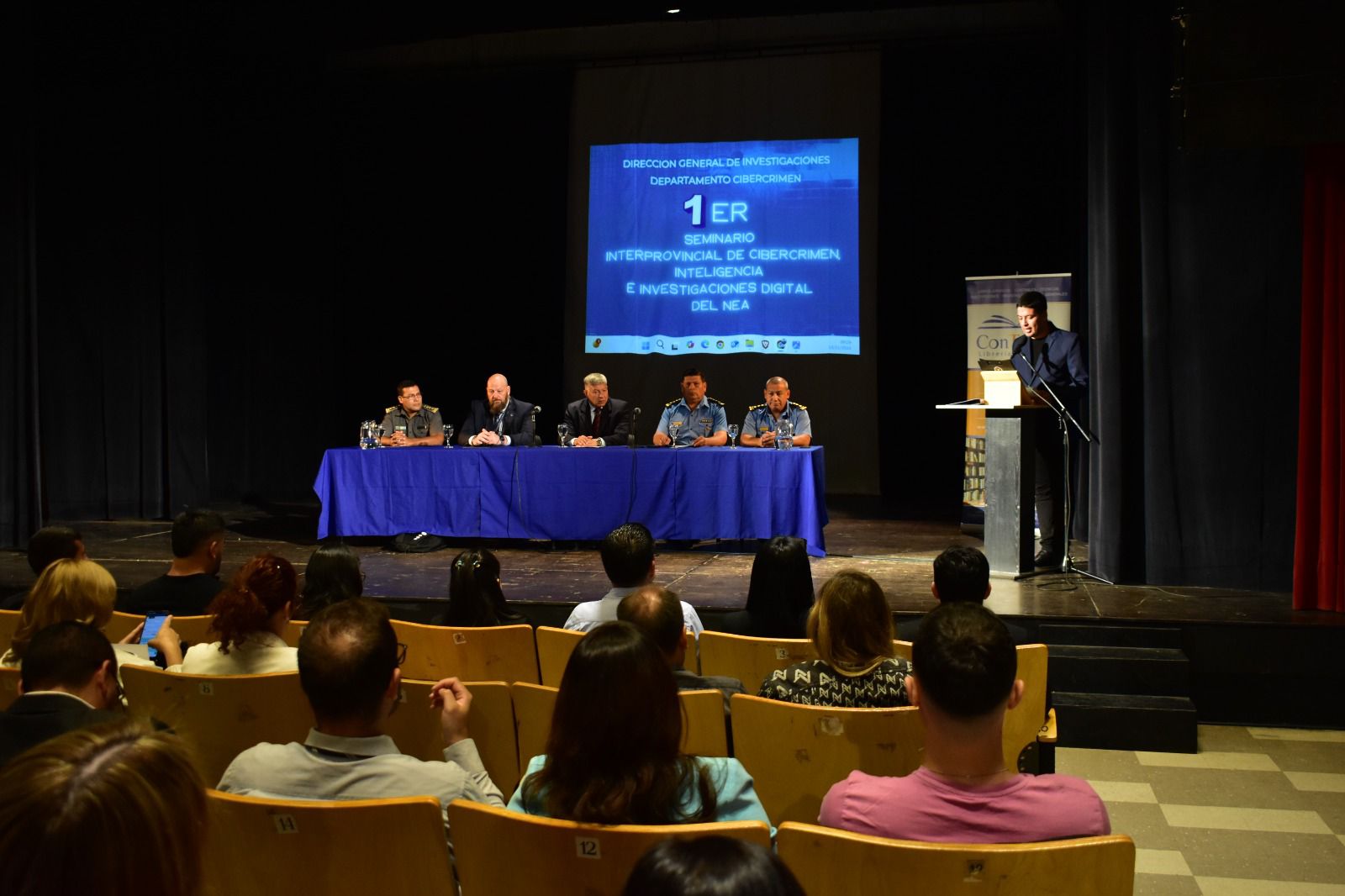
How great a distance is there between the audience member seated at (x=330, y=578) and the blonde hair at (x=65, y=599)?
570 mm

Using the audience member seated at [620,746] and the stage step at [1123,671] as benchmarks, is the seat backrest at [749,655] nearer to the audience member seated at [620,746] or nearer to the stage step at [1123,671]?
the audience member seated at [620,746]

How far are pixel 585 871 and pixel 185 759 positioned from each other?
2.54 feet

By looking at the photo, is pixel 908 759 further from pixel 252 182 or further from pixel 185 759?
pixel 252 182

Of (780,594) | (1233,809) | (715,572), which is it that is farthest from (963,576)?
(715,572)

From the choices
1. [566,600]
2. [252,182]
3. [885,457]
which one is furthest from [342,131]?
[566,600]

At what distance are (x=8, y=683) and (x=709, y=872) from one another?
242 cm

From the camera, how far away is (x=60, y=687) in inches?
80.6

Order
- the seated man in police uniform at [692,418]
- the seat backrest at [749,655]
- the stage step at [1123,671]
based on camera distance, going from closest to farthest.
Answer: the seat backrest at [749,655] → the stage step at [1123,671] → the seated man in police uniform at [692,418]

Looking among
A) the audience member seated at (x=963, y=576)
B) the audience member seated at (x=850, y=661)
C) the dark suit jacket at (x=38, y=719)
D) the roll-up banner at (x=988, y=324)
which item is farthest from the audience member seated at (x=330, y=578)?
the roll-up banner at (x=988, y=324)

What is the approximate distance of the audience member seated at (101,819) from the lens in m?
0.79

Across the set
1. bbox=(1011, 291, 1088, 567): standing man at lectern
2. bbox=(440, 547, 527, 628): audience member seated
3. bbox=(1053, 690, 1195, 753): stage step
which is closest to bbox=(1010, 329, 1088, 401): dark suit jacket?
bbox=(1011, 291, 1088, 567): standing man at lectern

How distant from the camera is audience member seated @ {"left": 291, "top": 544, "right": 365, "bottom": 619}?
10.9 ft

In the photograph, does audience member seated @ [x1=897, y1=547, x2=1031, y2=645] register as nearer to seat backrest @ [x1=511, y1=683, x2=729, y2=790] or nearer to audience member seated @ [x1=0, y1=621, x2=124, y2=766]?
seat backrest @ [x1=511, y1=683, x2=729, y2=790]

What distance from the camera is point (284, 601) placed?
2807 mm
